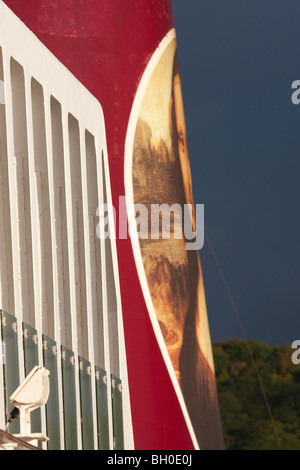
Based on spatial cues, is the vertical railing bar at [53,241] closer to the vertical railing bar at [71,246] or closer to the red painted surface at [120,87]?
the vertical railing bar at [71,246]

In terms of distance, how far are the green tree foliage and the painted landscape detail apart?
97.9 feet

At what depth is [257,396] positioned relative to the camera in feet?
217

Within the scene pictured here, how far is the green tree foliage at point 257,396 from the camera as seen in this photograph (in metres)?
63.7

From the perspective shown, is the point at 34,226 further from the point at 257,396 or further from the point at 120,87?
the point at 257,396

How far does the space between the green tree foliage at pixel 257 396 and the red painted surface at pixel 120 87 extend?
3188 centimetres

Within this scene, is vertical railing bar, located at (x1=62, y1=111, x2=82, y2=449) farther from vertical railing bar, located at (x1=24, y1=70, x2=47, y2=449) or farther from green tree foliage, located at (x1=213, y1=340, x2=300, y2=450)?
green tree foliage, located at (x1=213, y1=340, x2=300, y2=450)

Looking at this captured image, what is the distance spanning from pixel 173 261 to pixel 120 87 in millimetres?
4360

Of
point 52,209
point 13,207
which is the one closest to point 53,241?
point 52,209

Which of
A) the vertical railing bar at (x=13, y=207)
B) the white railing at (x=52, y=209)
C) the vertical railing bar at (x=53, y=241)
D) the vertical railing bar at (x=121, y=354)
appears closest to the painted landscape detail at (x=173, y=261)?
the vertical railing bar at (x=121, y=354)

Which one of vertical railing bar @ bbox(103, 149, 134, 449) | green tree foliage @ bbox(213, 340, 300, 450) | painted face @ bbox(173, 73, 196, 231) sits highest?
painted face @ bbox(173, 73, 196, 231)

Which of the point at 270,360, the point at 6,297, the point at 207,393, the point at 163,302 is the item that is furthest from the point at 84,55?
the point at 270,360

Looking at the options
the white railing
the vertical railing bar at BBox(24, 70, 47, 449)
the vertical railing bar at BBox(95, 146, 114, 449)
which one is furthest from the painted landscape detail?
the vertical railing bar at BBox(24, 70, 47, 449)

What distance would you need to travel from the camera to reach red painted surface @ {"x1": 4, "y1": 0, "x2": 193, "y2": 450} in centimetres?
3092

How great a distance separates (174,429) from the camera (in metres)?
31.3
